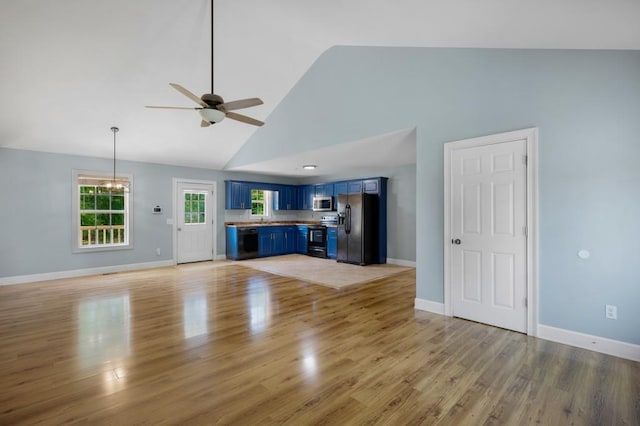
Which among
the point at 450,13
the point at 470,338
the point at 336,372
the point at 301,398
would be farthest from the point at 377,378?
the point at 450,13

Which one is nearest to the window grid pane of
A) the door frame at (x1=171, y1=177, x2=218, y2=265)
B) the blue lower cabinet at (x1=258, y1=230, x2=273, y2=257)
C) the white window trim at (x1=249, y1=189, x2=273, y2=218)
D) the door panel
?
the door frame at (x1=171, y1=177, x2=218, y2=265)

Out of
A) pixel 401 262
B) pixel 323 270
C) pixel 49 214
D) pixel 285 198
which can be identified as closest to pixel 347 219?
pixel 323 270

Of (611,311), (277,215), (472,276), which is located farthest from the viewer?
(277,215)

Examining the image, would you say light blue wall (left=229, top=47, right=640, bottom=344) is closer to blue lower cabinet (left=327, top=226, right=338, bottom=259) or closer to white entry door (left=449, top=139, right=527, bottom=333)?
white entry door (left=449, top=139, right=527, bottom=333)

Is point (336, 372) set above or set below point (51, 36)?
below

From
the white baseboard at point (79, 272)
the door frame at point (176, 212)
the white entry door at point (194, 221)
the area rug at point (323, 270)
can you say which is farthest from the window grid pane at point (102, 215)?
the area rug at point (323, 270)

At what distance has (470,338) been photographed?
293 centimetres

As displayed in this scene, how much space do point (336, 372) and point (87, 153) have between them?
6406 mm

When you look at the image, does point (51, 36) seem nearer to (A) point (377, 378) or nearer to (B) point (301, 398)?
(B) point (301, 398)

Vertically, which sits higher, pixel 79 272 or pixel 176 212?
pixel 176 212

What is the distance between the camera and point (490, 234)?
3252mm

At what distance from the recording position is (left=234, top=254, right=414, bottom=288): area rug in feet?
17.6

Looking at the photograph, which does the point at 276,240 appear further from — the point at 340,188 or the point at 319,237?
the point at 340,188

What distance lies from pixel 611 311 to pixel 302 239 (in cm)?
685
